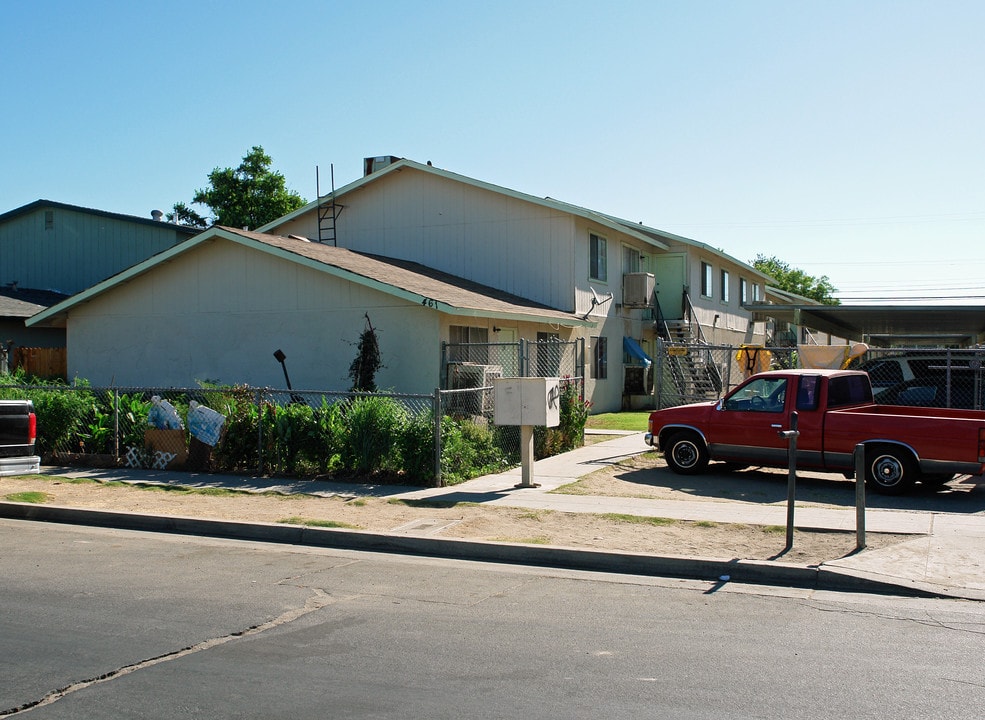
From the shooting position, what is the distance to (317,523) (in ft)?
32.1

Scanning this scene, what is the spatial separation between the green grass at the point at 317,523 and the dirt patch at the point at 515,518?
0.04ft

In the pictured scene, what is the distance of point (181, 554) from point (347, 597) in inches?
98.8

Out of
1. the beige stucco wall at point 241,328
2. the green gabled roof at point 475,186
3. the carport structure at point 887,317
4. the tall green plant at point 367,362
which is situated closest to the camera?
the tall green plant at point 367,362

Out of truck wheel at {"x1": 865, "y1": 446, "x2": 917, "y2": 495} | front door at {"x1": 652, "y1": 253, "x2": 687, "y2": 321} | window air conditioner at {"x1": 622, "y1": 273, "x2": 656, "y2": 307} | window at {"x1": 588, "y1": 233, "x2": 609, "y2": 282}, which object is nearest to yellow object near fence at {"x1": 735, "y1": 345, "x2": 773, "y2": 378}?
truck wheel at {"x1": 865, "y1": 446, "x2": 917, "y2": 495}

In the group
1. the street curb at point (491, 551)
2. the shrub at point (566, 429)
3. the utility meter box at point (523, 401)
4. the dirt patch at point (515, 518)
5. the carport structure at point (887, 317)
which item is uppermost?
the carport structure at point (887, 317)

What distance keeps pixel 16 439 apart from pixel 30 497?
0.80 meters

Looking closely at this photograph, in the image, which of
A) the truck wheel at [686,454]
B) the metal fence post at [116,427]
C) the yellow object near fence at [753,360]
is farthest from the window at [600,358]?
the metal fence post at [116,427]

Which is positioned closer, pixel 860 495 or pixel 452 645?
pixel 452 645

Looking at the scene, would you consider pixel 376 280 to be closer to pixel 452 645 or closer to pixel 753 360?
pixel 753 360

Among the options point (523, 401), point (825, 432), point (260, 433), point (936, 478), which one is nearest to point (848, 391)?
point (825, 432)

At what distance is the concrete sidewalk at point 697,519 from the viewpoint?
7.64m

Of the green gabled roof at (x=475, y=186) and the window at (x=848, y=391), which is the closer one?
the window at (x=848, y=391)

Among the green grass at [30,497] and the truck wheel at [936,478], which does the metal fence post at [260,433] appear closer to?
the green grass at [30,497]

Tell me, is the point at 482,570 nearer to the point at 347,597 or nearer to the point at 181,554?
the point at 347,597
